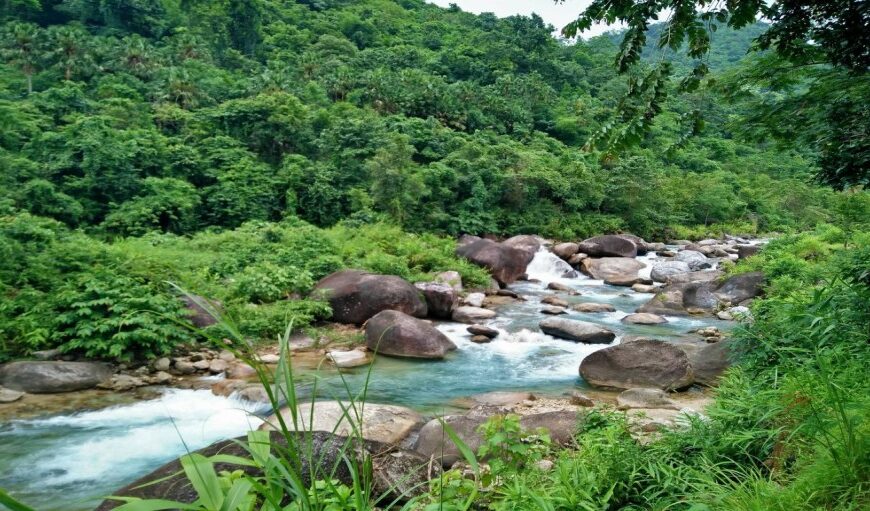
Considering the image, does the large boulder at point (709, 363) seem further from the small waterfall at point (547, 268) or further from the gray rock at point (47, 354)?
the small waterfall at point (547, 268)

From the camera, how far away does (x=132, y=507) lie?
39.3 inches

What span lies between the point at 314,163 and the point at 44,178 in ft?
31.9

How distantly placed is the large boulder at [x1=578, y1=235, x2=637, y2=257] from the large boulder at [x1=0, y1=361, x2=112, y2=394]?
58.6 feet

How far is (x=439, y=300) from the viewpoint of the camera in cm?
1328

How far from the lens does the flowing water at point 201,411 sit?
581 centimetres

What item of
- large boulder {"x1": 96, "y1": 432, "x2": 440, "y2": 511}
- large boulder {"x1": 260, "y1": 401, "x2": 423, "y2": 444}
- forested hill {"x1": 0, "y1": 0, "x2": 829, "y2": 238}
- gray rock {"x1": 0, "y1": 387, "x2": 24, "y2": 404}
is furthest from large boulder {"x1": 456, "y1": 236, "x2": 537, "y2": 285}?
large boulder {"x1": 96, "y1": 432, "x2": 440, "y2": 511}

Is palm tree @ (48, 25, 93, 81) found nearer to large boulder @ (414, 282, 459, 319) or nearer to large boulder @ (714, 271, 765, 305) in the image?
large boulder @ (414, 282, 459, 319)

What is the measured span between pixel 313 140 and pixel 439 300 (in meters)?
15.0

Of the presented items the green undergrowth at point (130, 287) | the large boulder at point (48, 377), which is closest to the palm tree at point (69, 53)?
the green undergrowth at point (130, 287)

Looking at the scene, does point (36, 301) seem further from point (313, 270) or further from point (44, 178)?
point (44, 178)

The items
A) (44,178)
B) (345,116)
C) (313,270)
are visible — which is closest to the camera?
(313,270)

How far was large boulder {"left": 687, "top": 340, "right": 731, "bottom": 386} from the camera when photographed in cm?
809

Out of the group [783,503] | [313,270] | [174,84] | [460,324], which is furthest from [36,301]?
[174,84]

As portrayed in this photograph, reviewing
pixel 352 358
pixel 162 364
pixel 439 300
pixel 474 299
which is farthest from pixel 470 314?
pixel 162 364
